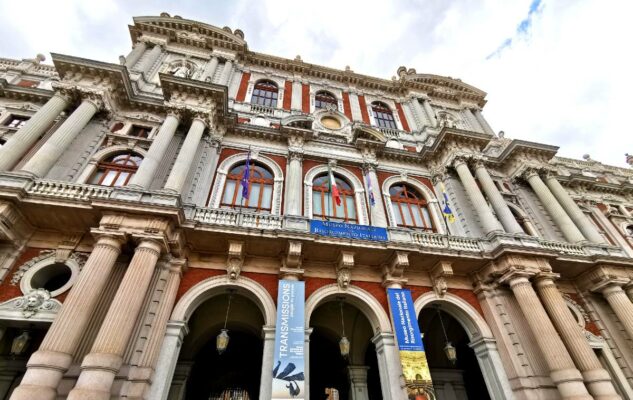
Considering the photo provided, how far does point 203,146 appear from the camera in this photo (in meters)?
14.0

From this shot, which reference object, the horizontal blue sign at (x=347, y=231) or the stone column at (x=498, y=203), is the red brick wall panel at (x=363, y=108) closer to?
the stone column at (x=498, y=203)

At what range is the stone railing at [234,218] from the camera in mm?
10922

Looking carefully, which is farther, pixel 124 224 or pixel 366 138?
pixel 366 138

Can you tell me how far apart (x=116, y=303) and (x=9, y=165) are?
687 cm

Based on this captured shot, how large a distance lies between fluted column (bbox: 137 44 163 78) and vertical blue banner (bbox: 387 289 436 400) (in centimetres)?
1756

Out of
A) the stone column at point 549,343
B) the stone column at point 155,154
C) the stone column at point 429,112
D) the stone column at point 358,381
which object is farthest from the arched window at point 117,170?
A: the stone column at point 429,112

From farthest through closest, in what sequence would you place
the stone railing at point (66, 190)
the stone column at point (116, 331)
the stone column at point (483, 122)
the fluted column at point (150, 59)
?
the stone column at point (483, 122), the fluted column at point (150, 59), the stone railing at point (66, 190), the stone column at point (116, 331)

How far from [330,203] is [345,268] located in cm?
417

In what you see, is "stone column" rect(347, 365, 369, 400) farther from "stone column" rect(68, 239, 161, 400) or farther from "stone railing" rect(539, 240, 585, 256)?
"stone railing" rect(539, 240, 585, 256)

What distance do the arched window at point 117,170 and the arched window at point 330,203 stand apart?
821cm

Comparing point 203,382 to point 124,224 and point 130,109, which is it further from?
point 130,109

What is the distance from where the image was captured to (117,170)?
1273cm

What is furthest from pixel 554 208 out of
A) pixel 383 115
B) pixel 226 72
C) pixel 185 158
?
pixel 226 72

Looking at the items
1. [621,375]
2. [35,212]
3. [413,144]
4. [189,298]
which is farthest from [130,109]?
[621,375]
